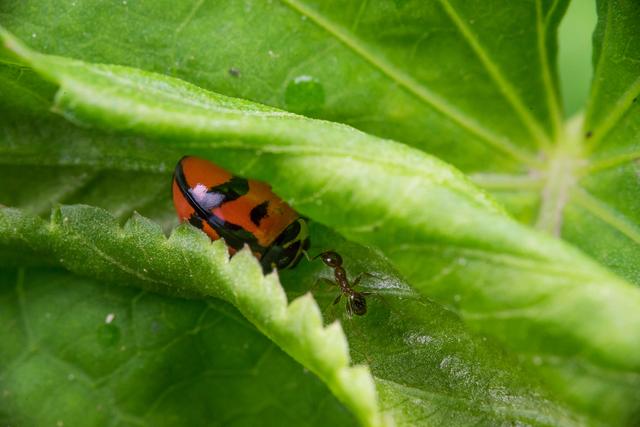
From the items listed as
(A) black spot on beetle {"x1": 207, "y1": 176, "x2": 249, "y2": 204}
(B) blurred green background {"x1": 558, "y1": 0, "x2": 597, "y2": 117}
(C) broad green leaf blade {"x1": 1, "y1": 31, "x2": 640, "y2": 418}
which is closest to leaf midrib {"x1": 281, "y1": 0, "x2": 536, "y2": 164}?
(A) black spot on beetle {"x1": 207, "y1": 176, "x2": 249, "y2": 204}

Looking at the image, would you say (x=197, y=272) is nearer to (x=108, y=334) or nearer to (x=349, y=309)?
(x=349, y=309)

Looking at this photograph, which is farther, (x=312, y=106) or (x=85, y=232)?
(x=312, y=106)

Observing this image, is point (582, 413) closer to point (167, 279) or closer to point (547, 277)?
point (547, 277)

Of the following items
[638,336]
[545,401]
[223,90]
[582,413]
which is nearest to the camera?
[638,336]

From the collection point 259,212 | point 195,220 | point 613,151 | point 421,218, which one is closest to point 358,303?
point 259,212

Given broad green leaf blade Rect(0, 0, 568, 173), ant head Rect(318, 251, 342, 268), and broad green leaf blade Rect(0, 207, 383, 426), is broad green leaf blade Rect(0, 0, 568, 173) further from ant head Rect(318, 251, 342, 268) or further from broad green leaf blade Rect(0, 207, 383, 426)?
broad green leaf blade Rect(0, 207, 383, 426)

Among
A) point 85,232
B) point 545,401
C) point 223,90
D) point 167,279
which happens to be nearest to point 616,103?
point 545,401
